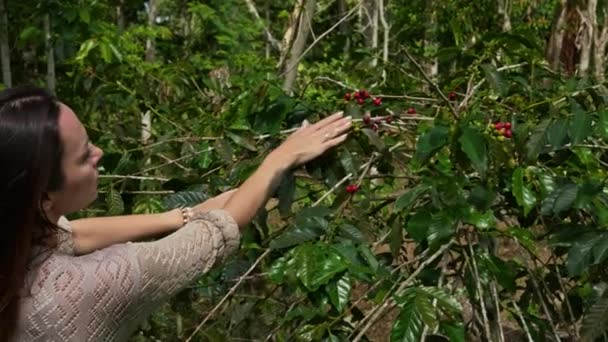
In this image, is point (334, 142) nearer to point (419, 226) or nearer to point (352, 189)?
point (352, 189)

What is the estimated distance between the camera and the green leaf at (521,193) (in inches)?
70.1

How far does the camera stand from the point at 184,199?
216 centimetres

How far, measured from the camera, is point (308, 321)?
1855mm

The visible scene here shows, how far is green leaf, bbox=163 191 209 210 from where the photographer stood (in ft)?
7.00

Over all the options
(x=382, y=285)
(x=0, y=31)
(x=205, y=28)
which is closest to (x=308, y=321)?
(x=382, y=285)

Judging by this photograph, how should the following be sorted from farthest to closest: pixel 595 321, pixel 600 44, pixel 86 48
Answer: pixel 600 44 → pixel 86 48 → pixel 595 321

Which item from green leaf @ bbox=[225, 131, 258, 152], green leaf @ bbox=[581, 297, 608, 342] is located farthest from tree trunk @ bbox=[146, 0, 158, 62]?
green leaf @ bbox=[581, 297, 608, 342]

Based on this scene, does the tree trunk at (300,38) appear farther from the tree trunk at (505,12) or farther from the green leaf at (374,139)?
the tree trunk at (505,12)

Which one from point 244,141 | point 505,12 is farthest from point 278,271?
point 505,12

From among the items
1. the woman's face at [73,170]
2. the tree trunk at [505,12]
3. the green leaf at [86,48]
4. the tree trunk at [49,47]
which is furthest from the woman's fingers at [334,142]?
the tree trunk at [505,12]

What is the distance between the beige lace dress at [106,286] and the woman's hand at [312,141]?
0.32 metres

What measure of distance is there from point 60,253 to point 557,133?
1072 mm

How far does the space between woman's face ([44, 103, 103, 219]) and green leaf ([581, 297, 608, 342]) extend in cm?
94

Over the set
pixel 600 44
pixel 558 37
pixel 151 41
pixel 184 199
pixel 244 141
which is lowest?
pixel 151 41
